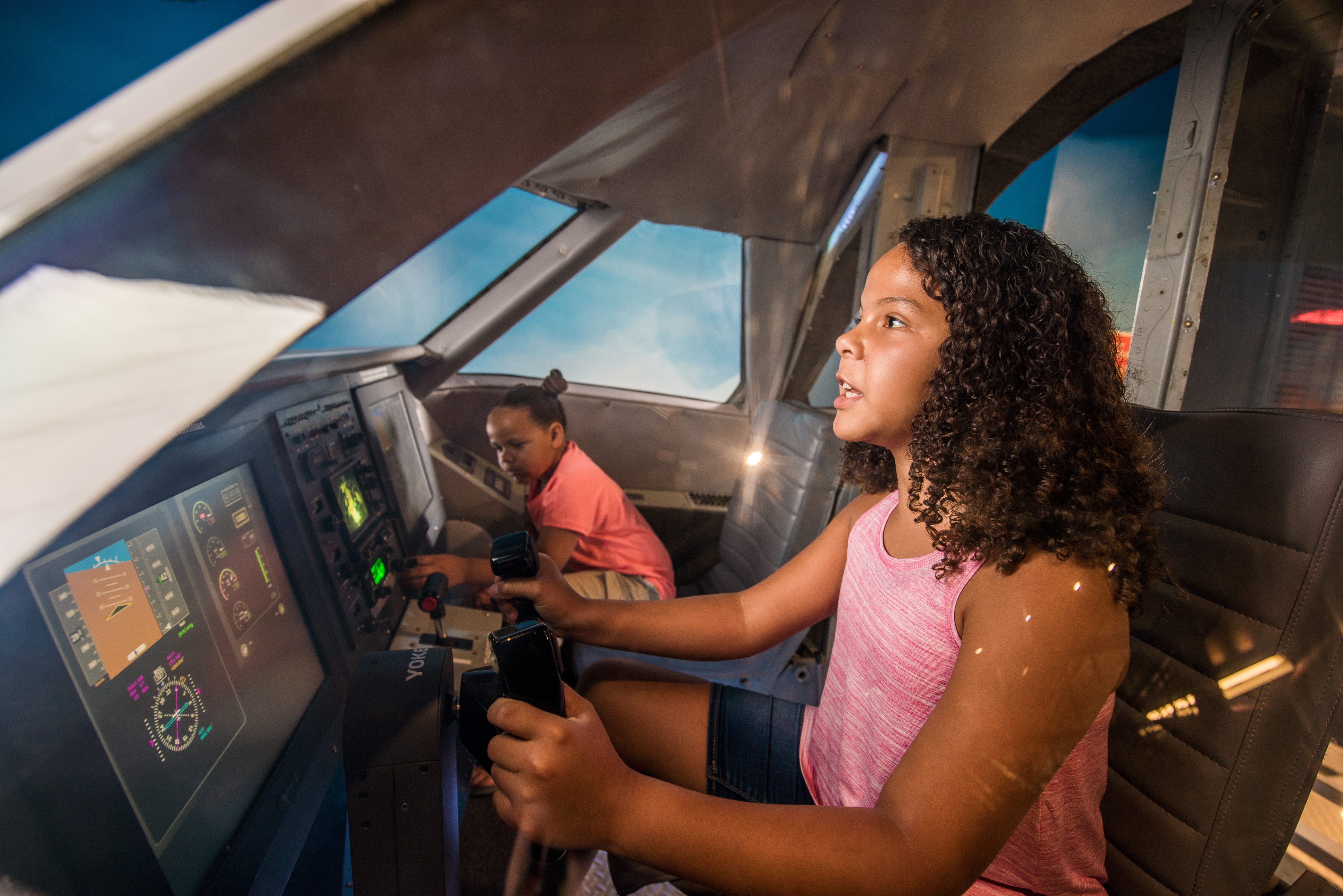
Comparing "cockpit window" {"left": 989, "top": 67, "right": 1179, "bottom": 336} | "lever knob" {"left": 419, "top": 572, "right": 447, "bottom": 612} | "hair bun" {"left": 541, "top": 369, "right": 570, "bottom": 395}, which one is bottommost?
"lever knob" {"left": 419, "top": 572, "right": 447, "bottom": 612}

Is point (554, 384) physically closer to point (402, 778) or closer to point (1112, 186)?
point (402, 778)

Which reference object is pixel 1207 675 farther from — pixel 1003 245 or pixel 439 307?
pixel 439 307

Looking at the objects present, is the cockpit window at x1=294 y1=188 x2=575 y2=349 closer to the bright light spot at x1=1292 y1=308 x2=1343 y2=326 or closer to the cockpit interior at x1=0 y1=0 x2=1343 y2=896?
the cockpit interior at x1=0 y1=0 x2=1343 y2=896

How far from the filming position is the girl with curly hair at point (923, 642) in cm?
55

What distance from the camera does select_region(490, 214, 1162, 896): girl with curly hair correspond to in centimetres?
55

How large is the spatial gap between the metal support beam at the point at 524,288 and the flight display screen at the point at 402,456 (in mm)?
436

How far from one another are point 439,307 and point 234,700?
1.91 meters

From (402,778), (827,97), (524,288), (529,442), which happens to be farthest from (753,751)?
(524,288)

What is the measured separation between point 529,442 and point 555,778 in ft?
5.41

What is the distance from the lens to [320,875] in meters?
0.84

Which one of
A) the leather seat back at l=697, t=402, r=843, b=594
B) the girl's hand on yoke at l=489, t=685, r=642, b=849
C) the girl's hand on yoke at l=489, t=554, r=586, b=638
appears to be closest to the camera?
the girl's hand on yoke at l=489, t=685, r=642, b=849

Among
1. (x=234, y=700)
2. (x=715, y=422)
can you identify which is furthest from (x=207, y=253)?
(x=715, y=422)

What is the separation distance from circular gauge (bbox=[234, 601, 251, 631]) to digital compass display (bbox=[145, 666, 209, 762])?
131 millimetres

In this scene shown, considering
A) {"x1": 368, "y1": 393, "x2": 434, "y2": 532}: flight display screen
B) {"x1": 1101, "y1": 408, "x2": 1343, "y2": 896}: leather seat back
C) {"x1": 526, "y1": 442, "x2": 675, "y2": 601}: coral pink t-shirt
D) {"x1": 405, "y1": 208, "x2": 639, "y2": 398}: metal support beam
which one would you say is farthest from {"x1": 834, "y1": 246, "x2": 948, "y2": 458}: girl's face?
{"x1": 405, "y1": 208, "x2": 639, "y2": 398}: metal support beam
